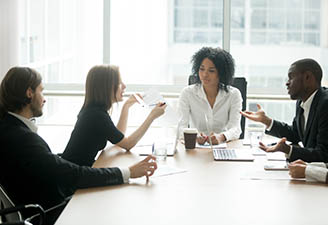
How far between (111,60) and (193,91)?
1988mm

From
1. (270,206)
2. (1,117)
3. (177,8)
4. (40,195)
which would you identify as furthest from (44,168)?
(177,8)

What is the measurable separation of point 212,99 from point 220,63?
289 millimetres

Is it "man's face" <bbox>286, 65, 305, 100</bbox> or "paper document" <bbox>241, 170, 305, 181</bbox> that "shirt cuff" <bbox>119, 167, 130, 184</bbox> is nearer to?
"paper document" <bbox>241, 170, 305, 181</bbox>

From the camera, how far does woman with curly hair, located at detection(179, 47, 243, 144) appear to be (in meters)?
4.16

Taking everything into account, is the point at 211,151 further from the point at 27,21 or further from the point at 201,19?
the point at 27,21

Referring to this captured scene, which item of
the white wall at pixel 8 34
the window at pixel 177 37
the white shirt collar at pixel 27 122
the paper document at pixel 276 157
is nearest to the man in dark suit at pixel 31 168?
the white shirt collar at pixel 27 122

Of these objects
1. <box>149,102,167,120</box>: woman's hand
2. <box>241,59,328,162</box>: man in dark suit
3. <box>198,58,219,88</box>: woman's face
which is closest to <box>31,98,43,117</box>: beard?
<box>149,102,167,120</box>: woman's hand

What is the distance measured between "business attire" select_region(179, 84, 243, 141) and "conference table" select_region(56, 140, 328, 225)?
121 cm

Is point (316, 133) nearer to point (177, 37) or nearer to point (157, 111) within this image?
point (157, 111)

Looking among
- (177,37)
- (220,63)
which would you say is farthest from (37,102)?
(177,37)

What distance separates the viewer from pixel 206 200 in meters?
2.32

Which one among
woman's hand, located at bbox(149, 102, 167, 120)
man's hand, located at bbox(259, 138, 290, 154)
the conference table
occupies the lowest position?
the conference table

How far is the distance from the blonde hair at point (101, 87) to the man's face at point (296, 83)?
→ 41.5 inches

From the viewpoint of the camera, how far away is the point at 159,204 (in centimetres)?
225
